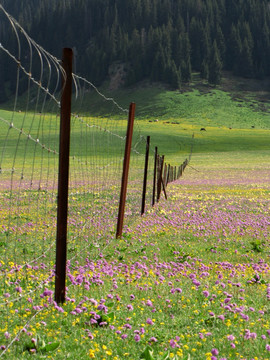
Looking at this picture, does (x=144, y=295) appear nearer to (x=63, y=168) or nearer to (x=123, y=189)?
(x=63, y=168)

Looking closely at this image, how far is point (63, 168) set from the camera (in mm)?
6258

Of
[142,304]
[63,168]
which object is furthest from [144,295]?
[63,168]

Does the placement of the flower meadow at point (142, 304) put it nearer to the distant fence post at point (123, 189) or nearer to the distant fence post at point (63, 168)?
the distant fence post at point (63, 168)

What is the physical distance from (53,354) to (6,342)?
563 millimetres

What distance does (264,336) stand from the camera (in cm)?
502

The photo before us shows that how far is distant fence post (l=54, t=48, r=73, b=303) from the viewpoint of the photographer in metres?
6.25

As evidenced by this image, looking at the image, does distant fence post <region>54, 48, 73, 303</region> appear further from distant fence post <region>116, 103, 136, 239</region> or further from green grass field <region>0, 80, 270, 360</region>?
distant fence post <region>116, 103, 136, 239</region>

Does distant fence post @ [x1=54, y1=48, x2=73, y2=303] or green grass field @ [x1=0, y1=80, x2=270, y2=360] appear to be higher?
distant fence post @ [x1=54, y1=48, x2=73, y2=303]

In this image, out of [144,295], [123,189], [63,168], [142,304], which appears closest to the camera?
[63,168]

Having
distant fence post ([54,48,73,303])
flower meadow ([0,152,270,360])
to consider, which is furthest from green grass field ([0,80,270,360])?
distant fence post ([54,48,73,303])

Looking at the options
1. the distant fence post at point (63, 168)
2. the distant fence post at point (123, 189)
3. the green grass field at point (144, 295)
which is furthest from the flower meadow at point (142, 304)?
the distant fence post at point (123, 189)

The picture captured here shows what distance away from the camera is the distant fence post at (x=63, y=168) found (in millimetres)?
6246

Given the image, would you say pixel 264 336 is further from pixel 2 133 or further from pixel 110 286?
pixel 2 133

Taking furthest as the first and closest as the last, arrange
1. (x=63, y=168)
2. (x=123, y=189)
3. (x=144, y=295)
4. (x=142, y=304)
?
(x=123, y=189) → (x=144, y=295) → (x=142, y=304) → (x=63, y=168)
